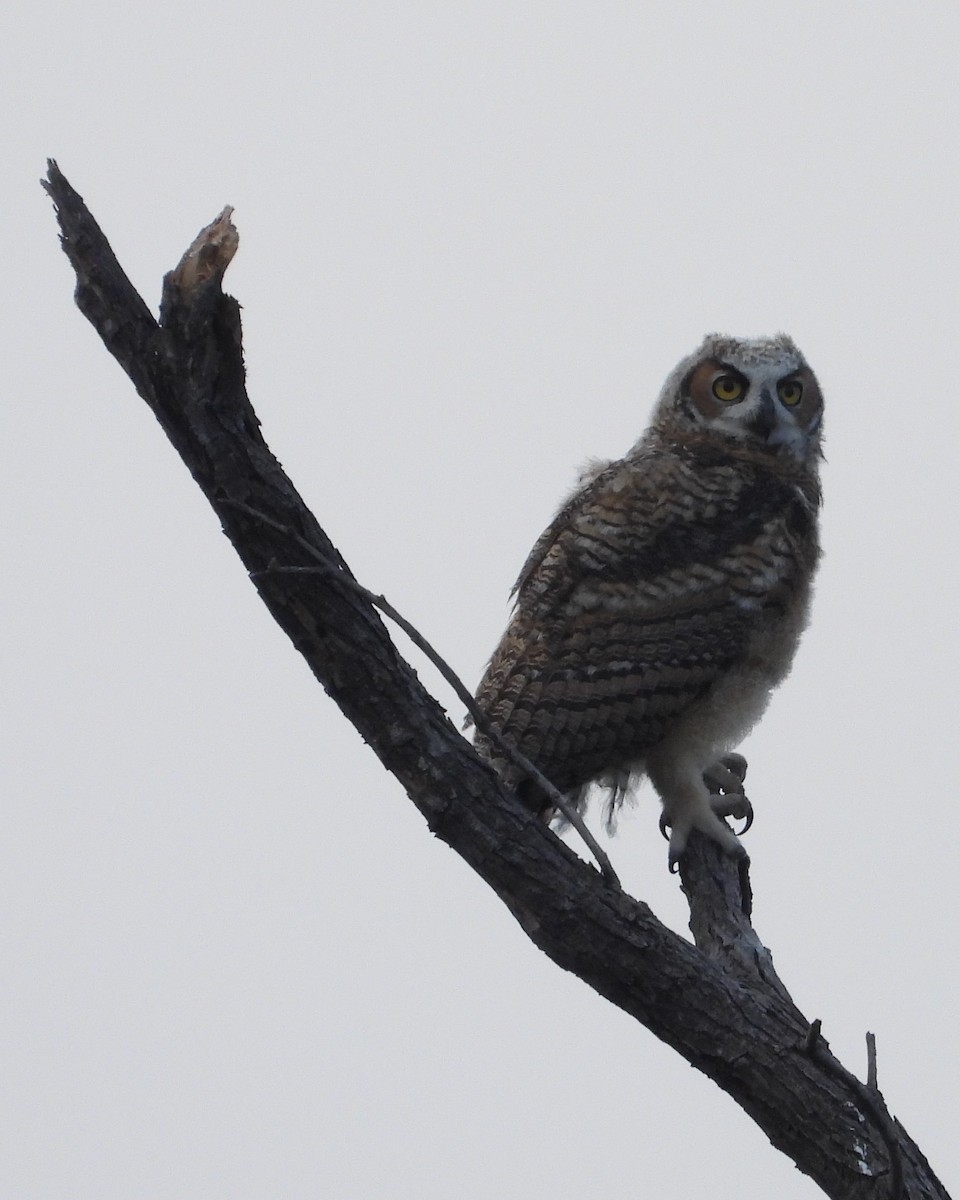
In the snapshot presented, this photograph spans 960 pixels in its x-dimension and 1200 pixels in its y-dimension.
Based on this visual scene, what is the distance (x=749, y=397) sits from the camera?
5.80 metres

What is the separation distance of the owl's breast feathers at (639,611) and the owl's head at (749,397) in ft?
1.05

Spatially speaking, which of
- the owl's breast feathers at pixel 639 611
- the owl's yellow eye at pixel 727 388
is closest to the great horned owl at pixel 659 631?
the owl's breast feathers at pixel 639 611

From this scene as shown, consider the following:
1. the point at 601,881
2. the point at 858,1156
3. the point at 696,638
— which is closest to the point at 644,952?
the point at 601,881

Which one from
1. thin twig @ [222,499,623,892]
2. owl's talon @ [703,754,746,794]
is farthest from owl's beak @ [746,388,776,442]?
thin twig @ [222,499,623,892]

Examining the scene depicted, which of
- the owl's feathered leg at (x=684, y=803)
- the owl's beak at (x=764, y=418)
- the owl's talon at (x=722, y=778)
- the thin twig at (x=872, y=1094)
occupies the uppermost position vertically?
the owl's beak at (x=764, y=418)

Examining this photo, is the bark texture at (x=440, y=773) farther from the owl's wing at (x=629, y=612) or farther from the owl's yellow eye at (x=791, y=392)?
the owl's yellow eye at (x=791, y=392)

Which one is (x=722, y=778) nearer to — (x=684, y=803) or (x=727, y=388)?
(x=684, y=803)

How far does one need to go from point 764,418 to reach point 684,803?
1.54 metres

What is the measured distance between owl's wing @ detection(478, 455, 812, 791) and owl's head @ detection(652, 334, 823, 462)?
40 centimetres

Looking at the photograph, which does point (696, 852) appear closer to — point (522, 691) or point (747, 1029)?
point (522, 691)

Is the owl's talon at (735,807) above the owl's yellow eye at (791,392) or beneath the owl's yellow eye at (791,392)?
beneath

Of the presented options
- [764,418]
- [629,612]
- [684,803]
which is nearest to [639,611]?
[629,612]

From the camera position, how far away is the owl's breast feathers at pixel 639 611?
4980 millimetres

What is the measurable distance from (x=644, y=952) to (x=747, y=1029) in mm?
324
